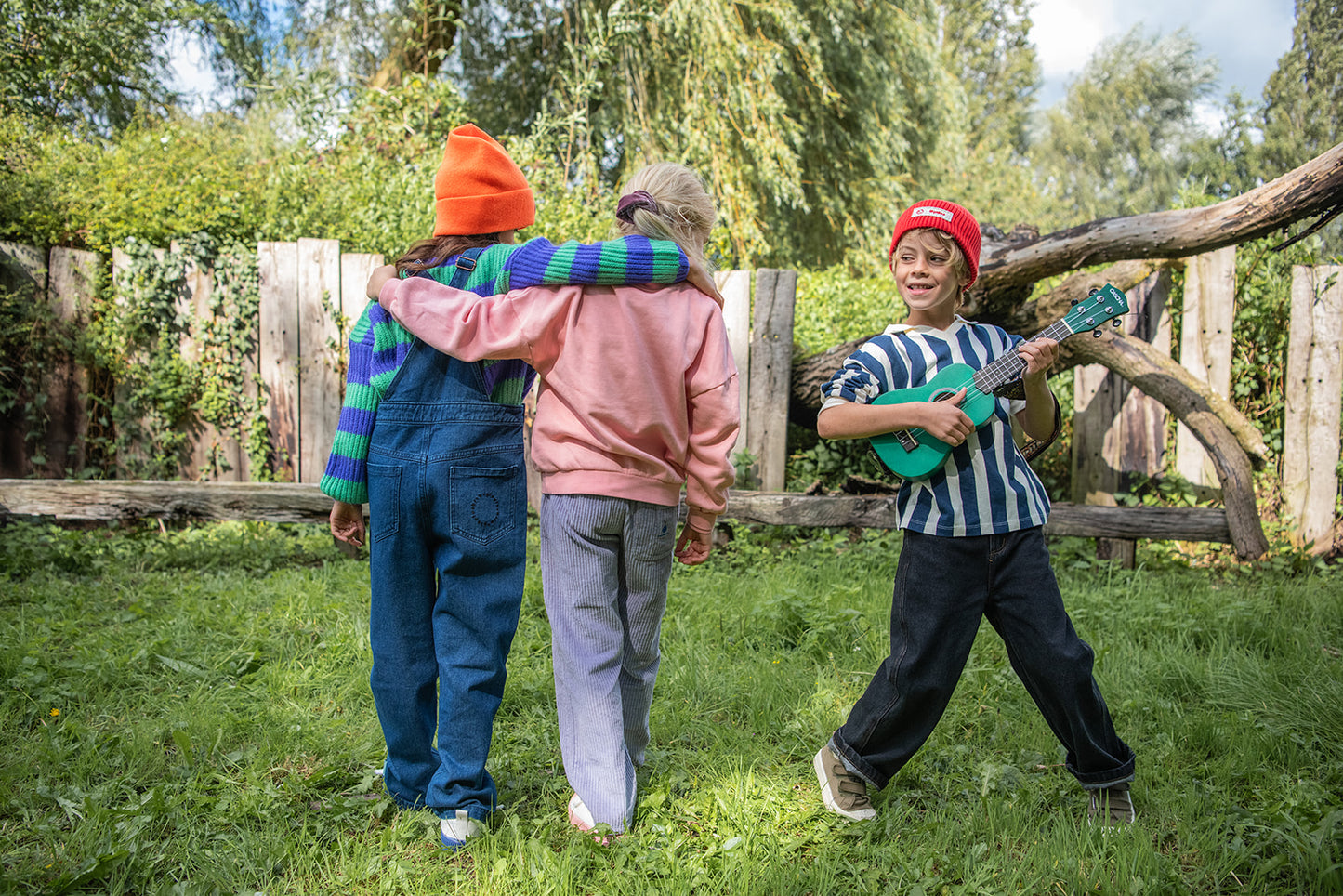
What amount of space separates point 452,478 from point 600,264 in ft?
2.23

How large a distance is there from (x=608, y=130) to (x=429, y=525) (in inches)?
335

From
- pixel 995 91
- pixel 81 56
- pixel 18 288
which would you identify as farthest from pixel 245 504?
pixel 995 91

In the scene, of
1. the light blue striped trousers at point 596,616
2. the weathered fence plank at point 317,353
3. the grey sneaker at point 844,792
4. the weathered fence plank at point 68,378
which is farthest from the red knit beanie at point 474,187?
the weathered fence plank at point 68,378

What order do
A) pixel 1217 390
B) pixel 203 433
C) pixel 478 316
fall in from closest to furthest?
pixel 478 316, pixel 1217 390, pixel 203 433

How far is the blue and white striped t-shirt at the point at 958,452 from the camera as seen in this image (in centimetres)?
243

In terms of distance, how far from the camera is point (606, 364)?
2.36m

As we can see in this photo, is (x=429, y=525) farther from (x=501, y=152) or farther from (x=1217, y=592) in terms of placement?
(x=1217, y=592)

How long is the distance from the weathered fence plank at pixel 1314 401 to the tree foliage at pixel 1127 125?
35.1 metres

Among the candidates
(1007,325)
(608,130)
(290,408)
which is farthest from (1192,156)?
(290,408)

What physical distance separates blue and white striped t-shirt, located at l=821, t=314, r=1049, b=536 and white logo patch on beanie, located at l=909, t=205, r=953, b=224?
32cm

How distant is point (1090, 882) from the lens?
2229 mm

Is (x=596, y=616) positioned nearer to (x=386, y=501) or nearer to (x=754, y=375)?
(x=386, y=501)

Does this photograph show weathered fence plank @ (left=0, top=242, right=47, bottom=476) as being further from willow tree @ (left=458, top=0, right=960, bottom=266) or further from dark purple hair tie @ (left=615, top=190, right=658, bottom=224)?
dark purple hair tie @ (left=615, top=190, right=658, bottom=224)

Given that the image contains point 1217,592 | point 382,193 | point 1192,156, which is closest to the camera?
point 1217,592
